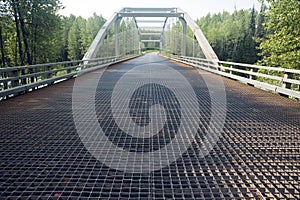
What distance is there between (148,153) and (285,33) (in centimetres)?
1414

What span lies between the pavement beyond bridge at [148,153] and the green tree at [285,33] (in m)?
9.82

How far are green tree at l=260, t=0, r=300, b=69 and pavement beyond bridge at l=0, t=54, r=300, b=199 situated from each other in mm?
9815

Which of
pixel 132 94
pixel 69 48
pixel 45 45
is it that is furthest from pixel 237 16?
pixel 132 94

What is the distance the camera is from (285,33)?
47.1 ft

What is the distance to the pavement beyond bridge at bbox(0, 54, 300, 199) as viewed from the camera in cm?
228

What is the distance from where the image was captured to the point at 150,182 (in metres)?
2.41

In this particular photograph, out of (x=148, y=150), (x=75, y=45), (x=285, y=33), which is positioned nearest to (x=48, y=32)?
(x=285, y=33)

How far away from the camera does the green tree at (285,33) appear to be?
13.8m

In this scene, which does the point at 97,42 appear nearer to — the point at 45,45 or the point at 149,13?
the point at 45,45

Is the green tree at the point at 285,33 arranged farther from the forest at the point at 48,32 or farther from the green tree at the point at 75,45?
the green tree at the point at 75,45

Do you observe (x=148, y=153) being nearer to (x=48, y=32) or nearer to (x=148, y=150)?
(x=148, y=150)

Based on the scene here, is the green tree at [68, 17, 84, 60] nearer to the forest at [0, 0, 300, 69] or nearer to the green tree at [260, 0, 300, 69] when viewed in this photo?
the forest at [0, 0, 300, 69]

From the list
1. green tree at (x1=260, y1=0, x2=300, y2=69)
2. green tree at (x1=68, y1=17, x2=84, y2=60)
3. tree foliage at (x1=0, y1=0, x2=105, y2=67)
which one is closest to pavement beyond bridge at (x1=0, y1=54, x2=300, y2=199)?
green tree at (x1=260, y1=0, x2=300, y2=69)

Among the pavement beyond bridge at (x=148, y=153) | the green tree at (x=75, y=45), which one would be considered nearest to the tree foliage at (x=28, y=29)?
the pavement beyond bridge at (x=148, y=153)
